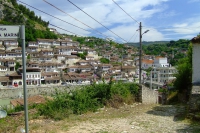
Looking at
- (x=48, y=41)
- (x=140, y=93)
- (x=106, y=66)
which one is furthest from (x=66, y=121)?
(x=48, y=41)

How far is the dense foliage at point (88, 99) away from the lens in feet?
27.0

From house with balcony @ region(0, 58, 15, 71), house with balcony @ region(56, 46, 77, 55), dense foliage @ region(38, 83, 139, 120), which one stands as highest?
house with balcony @ region(56, 46, 77, 55)

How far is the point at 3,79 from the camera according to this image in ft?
178

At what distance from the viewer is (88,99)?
31.2ft

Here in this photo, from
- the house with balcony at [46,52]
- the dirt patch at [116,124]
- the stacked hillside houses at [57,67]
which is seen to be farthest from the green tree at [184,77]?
the house with balcony at [46,52]

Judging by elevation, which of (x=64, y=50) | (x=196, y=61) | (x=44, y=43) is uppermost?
(x=44, y=43)

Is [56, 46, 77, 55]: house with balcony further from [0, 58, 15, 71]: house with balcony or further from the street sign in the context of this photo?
the street sign

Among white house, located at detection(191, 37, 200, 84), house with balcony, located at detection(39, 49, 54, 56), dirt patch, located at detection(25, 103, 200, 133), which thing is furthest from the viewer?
house with balcony, located at detection(39, 49, 54, 56)

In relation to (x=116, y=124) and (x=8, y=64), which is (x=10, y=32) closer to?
(x=116, y=124)

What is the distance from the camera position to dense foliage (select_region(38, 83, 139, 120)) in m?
8.23

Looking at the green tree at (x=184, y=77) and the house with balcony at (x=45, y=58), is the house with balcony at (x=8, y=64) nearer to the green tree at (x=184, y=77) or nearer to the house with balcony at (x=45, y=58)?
the house with balcony at (x=45, y=58)

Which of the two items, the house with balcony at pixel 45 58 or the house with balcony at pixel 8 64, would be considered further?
the house with balcony at pixel 45 58

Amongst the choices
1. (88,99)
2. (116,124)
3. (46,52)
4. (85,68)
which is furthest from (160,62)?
(116,124)

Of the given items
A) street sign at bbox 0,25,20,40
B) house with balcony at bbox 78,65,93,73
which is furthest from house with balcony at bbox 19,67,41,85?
street sign at bbox 0,25,20,40
